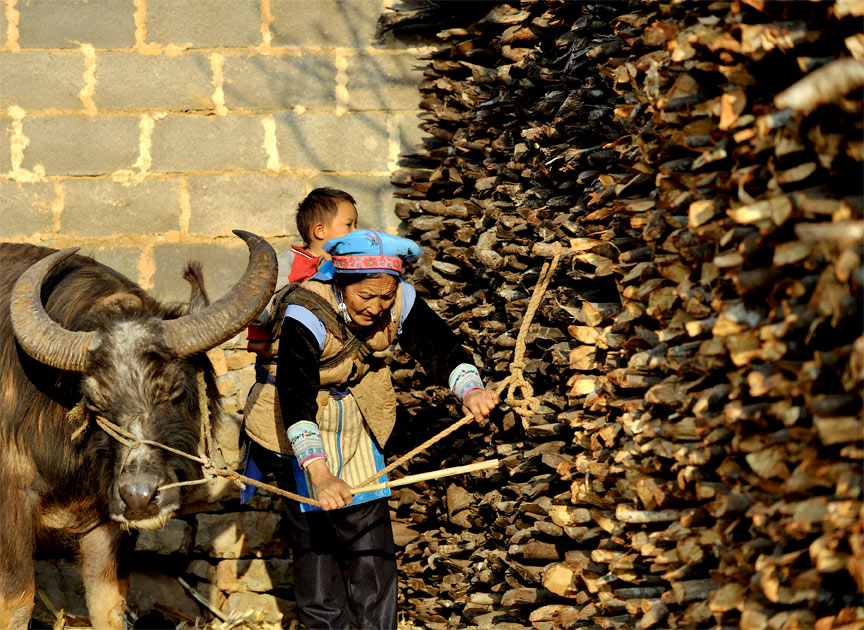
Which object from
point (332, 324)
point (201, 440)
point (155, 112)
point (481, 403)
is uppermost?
point (155, 112)

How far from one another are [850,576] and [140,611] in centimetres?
459

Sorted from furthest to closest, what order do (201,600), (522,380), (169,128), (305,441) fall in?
(169,128) → (201,600) → (522,380) → (305,441)

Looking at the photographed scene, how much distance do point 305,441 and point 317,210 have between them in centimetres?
140

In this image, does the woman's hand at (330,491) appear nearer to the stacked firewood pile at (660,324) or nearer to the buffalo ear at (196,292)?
the stacked firewood pile at (660,324)

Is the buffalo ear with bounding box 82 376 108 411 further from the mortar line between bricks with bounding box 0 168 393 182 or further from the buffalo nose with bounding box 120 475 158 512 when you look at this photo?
the mortar line between bricks with bounding box 0 168 393 182

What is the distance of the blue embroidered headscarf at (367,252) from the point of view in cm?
390

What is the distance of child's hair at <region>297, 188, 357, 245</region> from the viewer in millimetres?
4754

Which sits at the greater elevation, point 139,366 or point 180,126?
point 180,126

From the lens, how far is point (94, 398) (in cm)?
427

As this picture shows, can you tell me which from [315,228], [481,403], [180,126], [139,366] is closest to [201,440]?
[139,366]

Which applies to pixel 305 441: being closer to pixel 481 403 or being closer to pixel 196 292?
pixel 481 403

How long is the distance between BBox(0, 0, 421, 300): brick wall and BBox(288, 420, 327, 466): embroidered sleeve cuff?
8.38 feet

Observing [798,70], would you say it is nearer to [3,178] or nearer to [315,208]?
[315,208]

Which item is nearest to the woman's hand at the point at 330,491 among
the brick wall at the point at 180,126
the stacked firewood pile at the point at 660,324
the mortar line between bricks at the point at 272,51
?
Answer: the stacked firewood pile at the point at 660,324
